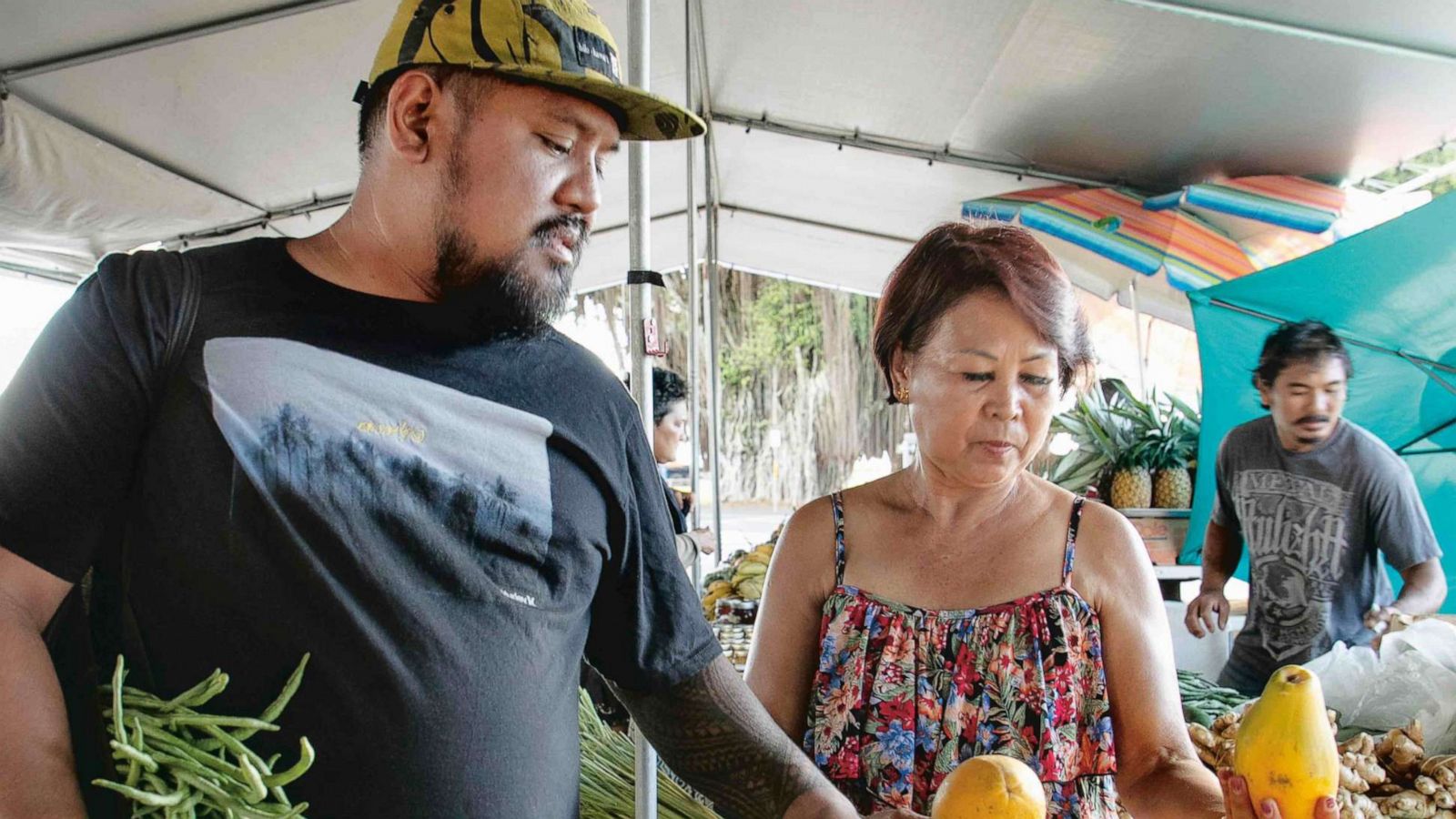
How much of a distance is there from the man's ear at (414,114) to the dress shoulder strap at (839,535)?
104cm

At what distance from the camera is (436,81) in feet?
3.96

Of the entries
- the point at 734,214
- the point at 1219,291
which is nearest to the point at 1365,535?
the point at 1219,291

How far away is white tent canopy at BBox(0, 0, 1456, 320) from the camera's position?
380cm

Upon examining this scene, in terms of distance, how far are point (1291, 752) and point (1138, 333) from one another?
4494 millimetres

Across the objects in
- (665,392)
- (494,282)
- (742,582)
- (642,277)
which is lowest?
(742,582)

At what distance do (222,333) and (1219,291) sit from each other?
3.95 meters

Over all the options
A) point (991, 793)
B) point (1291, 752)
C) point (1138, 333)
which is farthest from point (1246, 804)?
point (1138, 333)

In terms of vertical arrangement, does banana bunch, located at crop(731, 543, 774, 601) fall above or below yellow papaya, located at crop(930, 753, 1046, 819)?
below

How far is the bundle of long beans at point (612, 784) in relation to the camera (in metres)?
2.21

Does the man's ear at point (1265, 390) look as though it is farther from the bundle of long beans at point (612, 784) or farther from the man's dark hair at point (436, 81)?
the man's dark hair at point (436, 81)

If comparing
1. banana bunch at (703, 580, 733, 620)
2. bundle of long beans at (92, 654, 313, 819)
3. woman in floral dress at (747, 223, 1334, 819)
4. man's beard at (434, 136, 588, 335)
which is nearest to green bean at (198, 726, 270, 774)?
bundle of long beans at (92, 654, 313, 819)

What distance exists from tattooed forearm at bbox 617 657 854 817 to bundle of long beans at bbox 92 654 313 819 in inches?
21.2

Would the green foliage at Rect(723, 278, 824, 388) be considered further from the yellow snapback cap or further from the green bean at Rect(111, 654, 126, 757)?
the green bean at Rect(111, 654, 126, 757)

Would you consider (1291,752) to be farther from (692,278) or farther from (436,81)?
(692,278)
